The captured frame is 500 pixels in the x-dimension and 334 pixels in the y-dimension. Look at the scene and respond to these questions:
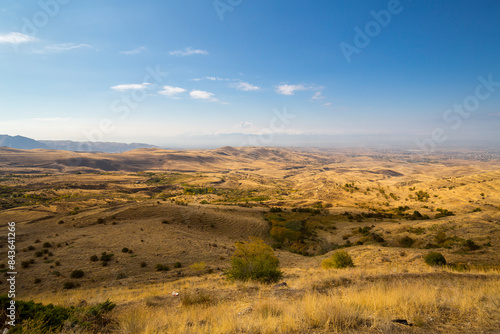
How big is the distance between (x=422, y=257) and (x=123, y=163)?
578 feet

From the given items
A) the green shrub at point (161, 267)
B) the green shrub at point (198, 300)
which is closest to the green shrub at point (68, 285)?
the green shrub at point (161, 267)

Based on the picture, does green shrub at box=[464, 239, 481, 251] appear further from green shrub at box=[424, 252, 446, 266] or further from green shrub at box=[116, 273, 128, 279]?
green shrub at box=[116, 273, 128, 279]

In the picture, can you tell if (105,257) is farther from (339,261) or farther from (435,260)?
(435,260)

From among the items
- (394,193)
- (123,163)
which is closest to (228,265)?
(394,193)

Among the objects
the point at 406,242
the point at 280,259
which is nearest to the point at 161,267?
the point at 280,259

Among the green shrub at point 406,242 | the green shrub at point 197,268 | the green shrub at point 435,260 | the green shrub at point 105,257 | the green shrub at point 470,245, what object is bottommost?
the green shrub at point 406,242

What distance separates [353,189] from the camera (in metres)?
64.7

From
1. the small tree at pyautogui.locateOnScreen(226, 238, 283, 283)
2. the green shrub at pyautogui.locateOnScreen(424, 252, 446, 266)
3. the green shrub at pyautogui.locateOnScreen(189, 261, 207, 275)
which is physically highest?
the small tree at pyautogui.locateOnScreen(226, 238, 283, 283)

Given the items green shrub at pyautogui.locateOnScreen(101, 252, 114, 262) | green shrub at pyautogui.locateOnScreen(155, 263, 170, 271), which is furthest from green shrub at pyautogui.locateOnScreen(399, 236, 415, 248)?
green shrub at pyautogui.locateOnScreen(101, 252, 114, 262)

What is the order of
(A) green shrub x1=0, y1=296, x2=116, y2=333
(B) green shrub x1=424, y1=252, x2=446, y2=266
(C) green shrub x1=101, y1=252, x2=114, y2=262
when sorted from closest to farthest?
1. (A) green shrub x1=0, y1=296, x2=116, y2=333
2. (B) green shrub x1=424, y1=252, x2=446, y2=266
3. (C) green shrub x1=101, y1=252, x2=114, y2=262

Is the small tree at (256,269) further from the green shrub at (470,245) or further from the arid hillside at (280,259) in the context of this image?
the green shrub at (470,245)

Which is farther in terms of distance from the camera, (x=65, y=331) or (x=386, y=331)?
(x=65, y=331)

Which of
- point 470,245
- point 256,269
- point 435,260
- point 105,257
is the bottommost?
point 105,257

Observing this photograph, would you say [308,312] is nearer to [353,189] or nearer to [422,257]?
[422,257]
